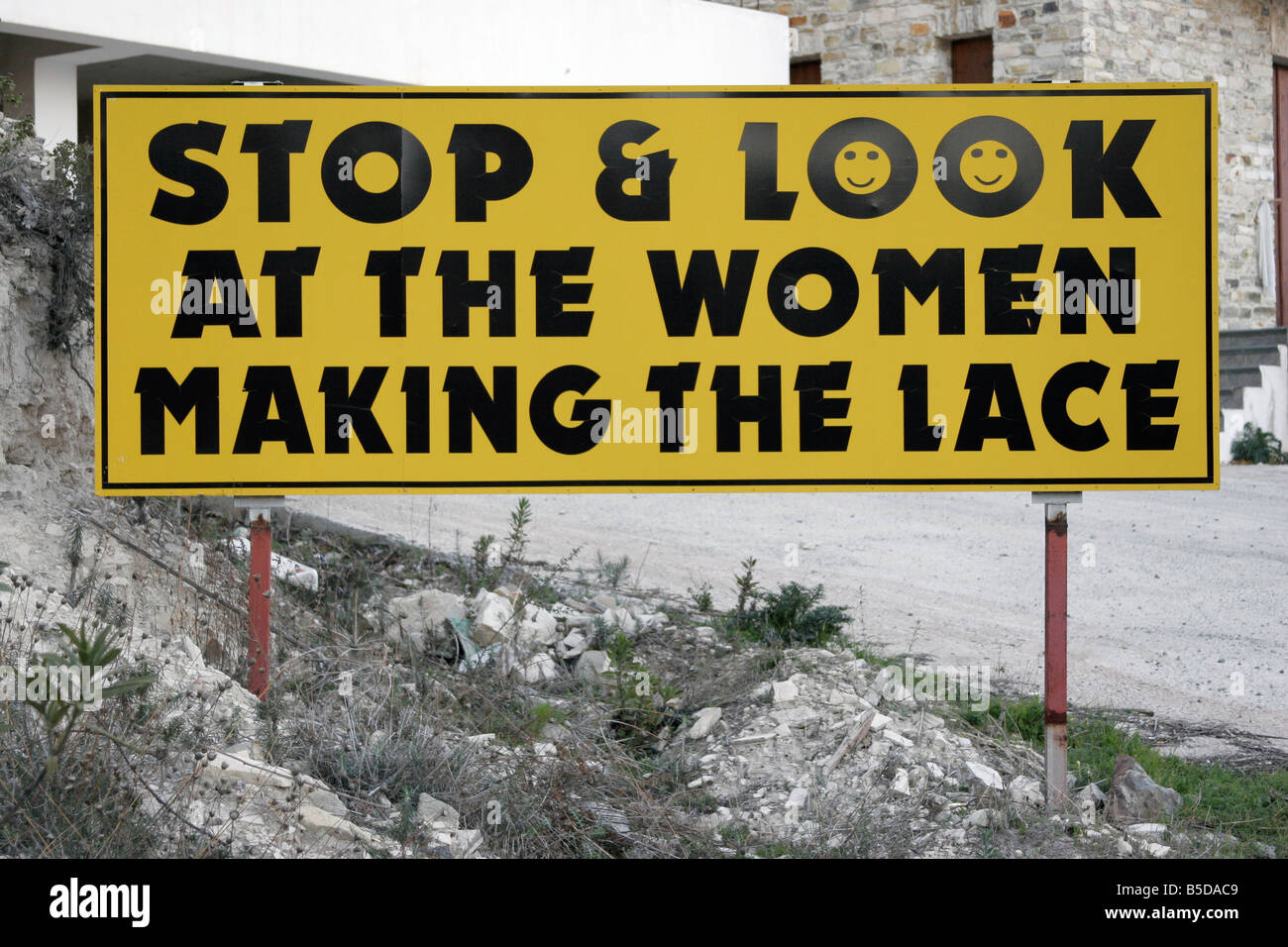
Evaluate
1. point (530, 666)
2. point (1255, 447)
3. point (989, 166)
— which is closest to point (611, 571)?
point (530, 666)

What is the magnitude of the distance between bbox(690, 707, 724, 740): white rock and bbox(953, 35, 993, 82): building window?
50.7 ft

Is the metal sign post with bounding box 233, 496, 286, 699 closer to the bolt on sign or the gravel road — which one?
the bolt on sign

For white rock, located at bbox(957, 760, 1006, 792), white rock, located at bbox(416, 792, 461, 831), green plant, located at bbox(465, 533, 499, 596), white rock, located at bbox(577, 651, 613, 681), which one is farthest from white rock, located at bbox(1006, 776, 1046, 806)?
green plant, located at bbox(465, 533, 499, 596)

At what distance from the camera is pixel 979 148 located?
4.84 meters

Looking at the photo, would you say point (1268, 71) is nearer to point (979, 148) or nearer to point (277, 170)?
point (979, 148)

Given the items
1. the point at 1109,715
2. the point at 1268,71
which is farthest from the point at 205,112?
the point at 1268,71

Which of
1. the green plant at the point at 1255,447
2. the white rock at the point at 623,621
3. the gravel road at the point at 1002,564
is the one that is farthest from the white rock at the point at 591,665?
the green plant at the point at 1255,447

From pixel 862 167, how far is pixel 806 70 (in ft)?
53.2

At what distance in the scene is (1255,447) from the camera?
15141 mm

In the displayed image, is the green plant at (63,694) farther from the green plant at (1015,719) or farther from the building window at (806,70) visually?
the building window at (806,70)

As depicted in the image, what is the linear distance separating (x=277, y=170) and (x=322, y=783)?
2.26 metres

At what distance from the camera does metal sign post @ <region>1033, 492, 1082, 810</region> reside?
4.63 meters
